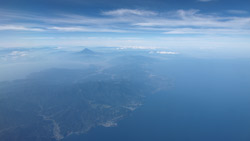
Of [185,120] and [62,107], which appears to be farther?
[62,107]

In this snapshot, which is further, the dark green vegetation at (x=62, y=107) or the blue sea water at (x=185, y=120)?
the dark green vegetation at (x=62, y=107)

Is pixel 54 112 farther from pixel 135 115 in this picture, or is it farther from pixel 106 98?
pixel 135 115

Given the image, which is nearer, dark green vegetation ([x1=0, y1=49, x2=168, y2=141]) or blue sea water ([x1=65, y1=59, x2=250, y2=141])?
blue sea water ([x1=65, y1=59, x2=250, y2=141])

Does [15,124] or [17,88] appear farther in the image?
[17,88]

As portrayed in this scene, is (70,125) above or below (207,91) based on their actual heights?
below

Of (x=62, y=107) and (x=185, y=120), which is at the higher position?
(x=185, y=120)

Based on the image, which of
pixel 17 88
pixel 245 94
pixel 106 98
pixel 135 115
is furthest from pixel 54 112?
pixel 245 94

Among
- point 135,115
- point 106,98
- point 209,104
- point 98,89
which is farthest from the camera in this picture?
point 98,89

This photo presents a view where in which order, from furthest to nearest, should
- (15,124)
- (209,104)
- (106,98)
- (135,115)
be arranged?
(106,98) < (209,104) < (135,115) < (15,124)

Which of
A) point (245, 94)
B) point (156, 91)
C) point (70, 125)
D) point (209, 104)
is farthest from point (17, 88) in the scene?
point (245, 94)
